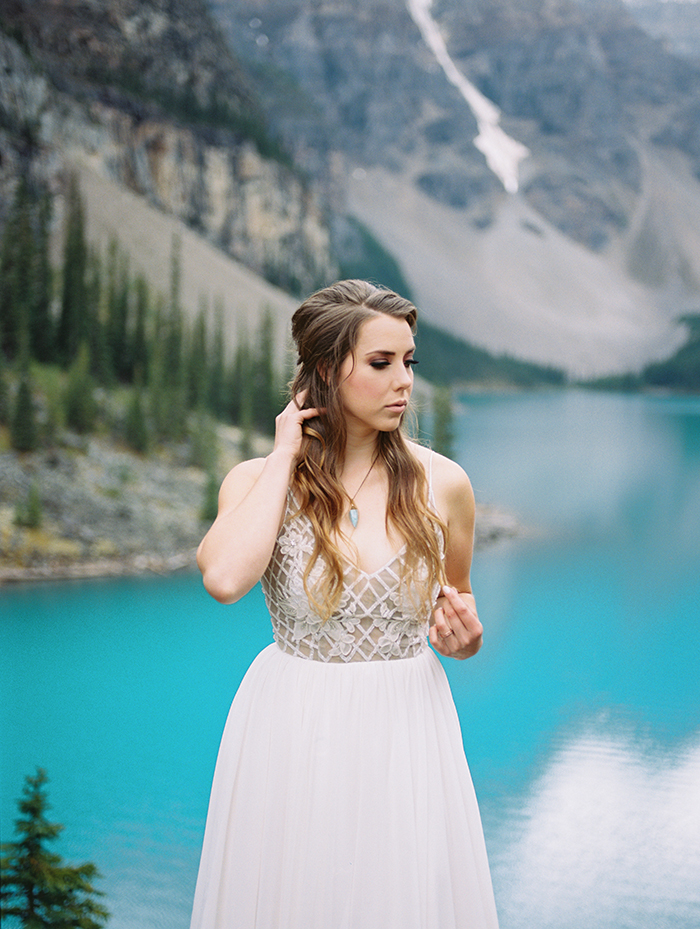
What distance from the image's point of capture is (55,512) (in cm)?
808

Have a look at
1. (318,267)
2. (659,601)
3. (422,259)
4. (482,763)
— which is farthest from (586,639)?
(422,259)

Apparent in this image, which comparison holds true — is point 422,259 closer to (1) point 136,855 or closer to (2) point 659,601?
(2) point 659,601

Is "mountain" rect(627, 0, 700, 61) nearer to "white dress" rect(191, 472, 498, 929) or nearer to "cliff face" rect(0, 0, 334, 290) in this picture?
"cliff face" rect(0, 0, 334, 290)

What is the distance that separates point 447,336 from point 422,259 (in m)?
3.56

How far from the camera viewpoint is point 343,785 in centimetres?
115


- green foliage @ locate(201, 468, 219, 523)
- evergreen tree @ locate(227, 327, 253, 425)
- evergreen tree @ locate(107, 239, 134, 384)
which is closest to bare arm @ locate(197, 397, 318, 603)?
green foliage @ locate(201, 468, 219, 523)

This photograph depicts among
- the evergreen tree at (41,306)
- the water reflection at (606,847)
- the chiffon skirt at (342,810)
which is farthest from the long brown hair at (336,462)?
the evergreen tree at (41,306)

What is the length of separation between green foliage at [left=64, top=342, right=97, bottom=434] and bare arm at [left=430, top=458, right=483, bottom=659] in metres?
7.76

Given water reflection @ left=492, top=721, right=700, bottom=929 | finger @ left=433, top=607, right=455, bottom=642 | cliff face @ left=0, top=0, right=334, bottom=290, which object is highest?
cliff face @ left=0, top=0, right=334, bottom=290

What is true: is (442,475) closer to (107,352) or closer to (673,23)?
(107,352)

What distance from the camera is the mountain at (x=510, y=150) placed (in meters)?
16.0


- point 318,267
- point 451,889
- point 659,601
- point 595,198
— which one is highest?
point 595,198

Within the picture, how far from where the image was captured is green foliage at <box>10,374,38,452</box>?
8.06 metres

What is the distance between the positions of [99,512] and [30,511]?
0.69 m
